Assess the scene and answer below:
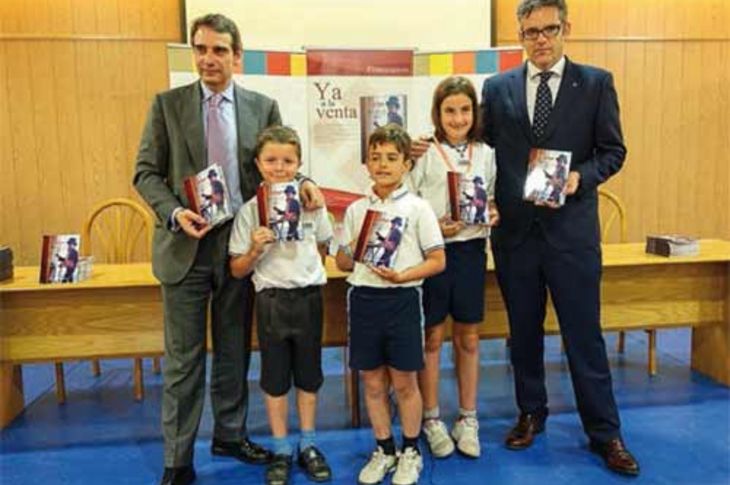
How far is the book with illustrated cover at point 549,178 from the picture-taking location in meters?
2.25

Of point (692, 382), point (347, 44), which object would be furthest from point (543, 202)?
point (347, 44)

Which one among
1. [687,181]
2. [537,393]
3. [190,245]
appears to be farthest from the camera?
[687,181]

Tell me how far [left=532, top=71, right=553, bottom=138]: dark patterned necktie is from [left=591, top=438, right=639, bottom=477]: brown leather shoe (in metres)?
1.18

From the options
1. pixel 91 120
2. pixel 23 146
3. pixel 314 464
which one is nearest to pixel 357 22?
pixel 91 120

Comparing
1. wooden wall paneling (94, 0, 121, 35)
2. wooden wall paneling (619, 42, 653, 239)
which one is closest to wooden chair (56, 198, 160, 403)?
wooden wall paneling (94, 0, 121, 35)

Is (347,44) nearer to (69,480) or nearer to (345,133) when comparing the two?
(345,133)

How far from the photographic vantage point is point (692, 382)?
3348mm

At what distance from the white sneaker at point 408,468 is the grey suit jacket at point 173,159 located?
1.01 meters

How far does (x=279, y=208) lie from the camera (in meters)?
2.16

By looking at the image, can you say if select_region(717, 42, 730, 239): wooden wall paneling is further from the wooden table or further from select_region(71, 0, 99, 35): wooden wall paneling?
select_region(71, 0, 99, 35): wooden wall paneling

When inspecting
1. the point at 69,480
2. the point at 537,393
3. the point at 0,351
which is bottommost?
the point at 69,480

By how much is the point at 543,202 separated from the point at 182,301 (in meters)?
1.28

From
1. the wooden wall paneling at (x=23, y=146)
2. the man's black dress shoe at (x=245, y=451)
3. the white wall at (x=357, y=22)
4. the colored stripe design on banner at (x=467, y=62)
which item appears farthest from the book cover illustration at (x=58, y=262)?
the colored stripe design on banner at (x=467, y=62)

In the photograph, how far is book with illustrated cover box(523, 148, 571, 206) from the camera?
88.7 inches
